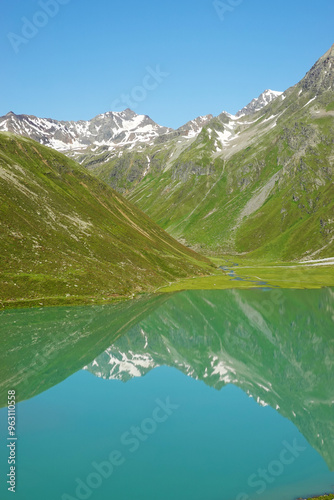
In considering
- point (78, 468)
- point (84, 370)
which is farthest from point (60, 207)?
point (78, 468)

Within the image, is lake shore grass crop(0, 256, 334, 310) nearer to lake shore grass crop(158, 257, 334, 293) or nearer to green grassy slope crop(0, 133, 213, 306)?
lake shore grass crop(158, 257, 334, 293)

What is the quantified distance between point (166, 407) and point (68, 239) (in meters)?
82.5

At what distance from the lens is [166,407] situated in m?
38.3

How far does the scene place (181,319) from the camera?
8012 centimetres

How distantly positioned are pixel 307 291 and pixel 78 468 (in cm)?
10748

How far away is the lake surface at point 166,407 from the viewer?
2520cm

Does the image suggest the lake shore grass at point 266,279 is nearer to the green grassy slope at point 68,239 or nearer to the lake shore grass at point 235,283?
the lake shore grass at point 235,283

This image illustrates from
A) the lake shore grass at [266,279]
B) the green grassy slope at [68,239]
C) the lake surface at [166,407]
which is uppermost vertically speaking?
the green grassy slope at [68,239]

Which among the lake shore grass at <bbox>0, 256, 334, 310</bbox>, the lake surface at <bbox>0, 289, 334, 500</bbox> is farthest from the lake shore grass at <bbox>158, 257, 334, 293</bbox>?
the lake surface at <bbox>0, 289, 334, 500</bbox>

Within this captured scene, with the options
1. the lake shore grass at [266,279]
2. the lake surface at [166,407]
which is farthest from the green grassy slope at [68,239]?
the lake surface at [166,407]

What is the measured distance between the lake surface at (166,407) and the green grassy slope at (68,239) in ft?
47.3

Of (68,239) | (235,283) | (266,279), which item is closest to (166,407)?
(68,239)

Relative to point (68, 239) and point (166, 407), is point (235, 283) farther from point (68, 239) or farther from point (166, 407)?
point (166, 407)

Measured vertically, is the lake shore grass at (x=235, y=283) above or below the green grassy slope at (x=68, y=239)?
below
